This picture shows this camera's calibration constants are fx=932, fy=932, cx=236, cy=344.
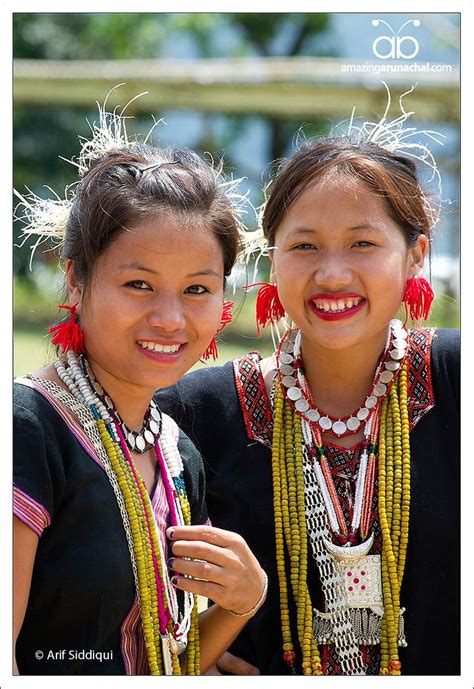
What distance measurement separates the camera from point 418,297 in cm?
290

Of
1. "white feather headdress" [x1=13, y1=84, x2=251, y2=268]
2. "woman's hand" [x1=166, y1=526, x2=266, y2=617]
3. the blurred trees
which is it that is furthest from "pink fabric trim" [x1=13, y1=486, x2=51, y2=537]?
the blurred trees

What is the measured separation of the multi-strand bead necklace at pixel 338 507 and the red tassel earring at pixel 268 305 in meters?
0.27

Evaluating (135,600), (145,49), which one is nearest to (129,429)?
(135,600)

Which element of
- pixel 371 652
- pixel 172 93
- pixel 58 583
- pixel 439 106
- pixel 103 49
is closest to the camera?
pixel 58 583

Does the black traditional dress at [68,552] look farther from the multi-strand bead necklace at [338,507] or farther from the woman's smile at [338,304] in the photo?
the woman's smile at [338,304]

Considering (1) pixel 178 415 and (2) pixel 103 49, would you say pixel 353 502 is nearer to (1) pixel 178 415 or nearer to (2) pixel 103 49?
(1) pixel 178 415

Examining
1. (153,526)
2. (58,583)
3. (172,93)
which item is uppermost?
(172,93)

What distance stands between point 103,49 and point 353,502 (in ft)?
40.6

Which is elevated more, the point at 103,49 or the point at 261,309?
the point at 103,49

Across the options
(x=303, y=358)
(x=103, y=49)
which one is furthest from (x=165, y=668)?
(x=103, y=49)

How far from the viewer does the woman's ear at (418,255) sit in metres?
2.87

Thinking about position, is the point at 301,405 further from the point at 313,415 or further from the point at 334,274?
the point at 334,274

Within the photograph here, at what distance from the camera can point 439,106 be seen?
18.7 feet

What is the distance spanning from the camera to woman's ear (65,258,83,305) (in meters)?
2.44
